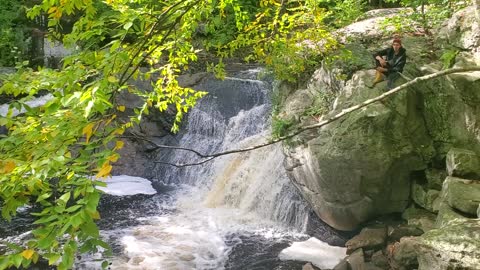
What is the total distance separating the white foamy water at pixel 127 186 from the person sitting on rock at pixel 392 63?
6.84m

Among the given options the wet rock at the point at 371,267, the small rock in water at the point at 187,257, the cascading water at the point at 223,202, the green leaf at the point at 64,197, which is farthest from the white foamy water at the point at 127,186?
the green leaf at the point at 64,197

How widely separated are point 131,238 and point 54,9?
22.3 feet

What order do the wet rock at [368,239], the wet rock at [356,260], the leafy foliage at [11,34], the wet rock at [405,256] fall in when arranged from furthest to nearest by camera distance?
the leafy foliage at [11,34] < the wet rock at [368,239] < the wet rock at [356,260] < the wet rock at [405,256]

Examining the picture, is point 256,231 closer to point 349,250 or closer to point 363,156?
point 349,250

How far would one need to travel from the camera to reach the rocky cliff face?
741 cm

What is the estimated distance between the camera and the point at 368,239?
750 centimetres

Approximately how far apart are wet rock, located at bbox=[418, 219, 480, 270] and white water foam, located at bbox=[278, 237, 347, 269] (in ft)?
7.71

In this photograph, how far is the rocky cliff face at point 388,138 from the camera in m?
7.41

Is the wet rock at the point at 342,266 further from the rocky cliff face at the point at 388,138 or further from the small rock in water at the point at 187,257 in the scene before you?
the small rock in water at the point at 187,257

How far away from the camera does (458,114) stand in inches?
292

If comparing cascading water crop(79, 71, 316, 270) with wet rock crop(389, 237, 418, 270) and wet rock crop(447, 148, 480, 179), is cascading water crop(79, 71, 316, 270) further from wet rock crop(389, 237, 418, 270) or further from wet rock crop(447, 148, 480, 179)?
wet rock crop(447, 148, 480, 179)

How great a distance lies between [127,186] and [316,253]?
622 centimetres

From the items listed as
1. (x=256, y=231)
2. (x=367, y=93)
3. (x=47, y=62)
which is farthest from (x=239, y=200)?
(x=47, y=62)

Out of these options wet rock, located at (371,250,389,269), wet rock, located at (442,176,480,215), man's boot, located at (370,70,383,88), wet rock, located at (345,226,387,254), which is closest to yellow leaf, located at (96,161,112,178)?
wet rock, located at (442,176,480,215)
